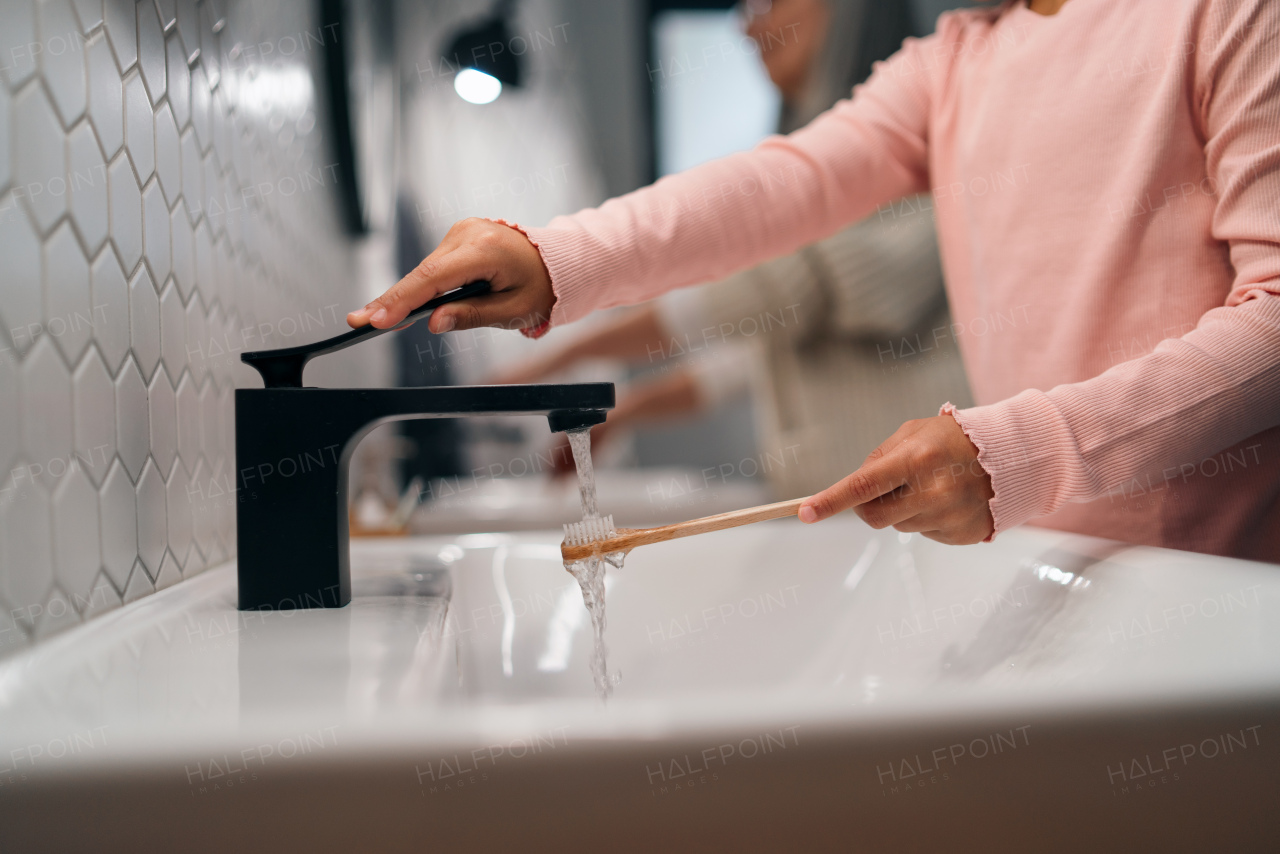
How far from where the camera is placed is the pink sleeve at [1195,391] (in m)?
0.36

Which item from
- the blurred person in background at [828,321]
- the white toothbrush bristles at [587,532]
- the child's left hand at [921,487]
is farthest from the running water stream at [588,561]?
the blurred person in background at [828,321]

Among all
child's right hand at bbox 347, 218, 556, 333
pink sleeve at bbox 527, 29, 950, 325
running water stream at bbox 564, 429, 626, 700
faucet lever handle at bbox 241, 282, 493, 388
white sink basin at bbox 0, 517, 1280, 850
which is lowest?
white sink basin at bbox 0, 517, 1280, 850

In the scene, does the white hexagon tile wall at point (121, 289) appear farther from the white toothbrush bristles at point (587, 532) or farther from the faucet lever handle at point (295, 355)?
the white toothbrush bristles at point (587, 532)

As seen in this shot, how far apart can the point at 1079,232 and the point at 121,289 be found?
586 millimetres

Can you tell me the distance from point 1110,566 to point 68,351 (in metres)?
0.49

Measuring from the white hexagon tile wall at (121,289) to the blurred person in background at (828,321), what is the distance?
23.4 inches

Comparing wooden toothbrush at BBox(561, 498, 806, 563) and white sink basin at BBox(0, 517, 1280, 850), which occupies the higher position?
wooden toothbrush at BBox(561, 498, 806, 563)

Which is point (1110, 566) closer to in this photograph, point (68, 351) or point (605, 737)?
point (605, 737)

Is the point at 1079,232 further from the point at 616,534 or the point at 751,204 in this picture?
the point at 616,534

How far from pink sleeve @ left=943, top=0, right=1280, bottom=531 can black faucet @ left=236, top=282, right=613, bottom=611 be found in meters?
0.24

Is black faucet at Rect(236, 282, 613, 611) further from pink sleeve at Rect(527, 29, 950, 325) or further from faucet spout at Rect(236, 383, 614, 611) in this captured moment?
pink sleeve at Rect(527, 29, 950, 325)

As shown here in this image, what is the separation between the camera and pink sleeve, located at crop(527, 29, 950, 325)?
479 millimetres

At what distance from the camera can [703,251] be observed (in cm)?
55

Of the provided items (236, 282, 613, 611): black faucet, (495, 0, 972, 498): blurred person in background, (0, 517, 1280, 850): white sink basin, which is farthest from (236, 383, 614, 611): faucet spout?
(495, 0, 972, 498): blurred person in background
